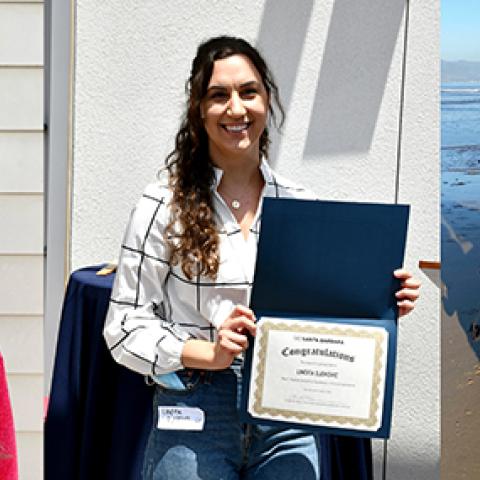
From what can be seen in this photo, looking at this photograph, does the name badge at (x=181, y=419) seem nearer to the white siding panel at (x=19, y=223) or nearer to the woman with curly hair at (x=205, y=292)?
the woman with curly hair at (x=205, y=292)

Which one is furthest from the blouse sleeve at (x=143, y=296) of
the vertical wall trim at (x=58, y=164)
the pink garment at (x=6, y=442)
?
the vertical wall trim at (x=58, y=164)

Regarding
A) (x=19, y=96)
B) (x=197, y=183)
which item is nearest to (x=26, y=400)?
(x=19, y=96)

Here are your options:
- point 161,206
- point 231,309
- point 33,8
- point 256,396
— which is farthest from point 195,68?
point 33,8

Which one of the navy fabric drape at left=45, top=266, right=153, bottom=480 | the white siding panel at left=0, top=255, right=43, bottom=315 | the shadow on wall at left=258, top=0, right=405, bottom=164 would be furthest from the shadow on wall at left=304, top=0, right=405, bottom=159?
the white siding panel at left=0, top=255, right=43, bottom=315

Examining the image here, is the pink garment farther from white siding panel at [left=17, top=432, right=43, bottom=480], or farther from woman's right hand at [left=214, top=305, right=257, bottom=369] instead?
woman's right hand at [left=214, top=305, right=257, bottom=369]

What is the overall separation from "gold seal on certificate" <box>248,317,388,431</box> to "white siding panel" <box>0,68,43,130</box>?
109cm

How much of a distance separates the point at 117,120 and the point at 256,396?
1.78m

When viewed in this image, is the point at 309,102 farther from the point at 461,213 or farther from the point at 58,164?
the point at 461,213

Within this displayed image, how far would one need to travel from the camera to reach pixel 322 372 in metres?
1.86

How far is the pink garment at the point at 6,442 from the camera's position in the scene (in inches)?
91.0

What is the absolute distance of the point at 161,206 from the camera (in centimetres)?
191

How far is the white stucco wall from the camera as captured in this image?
337 cm

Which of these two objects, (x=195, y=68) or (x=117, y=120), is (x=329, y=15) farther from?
→ (x=195, y=68)

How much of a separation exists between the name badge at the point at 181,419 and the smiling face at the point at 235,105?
49cm
